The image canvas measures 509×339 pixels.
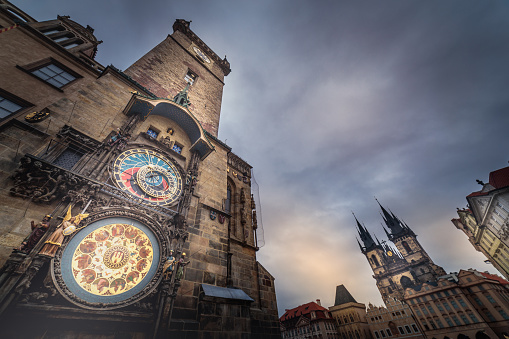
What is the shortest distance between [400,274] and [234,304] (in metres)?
65.2

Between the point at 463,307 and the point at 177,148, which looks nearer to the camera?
the point at 177,148

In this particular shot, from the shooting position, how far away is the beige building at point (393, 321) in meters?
39.4

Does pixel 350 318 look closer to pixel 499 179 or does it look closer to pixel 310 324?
pixel 310 324

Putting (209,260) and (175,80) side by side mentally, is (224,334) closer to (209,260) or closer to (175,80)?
(209,260)

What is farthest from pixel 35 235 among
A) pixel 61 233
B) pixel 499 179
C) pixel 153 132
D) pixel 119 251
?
pixel 499 179

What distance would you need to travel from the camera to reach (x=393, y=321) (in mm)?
41781

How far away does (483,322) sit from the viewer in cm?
3136

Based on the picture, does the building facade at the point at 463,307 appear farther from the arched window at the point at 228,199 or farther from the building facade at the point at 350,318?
the arched window at the point at 228,199

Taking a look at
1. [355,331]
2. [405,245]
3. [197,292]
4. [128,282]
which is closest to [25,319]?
[128,282]

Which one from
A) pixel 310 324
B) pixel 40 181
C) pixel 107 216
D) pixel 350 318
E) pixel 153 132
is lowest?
pixel 107 216

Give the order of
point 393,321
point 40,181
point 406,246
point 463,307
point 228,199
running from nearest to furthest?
point 40,181, point 228,199, point 463,307, point 393,321, point 406,246

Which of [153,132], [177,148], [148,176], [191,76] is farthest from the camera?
[191,76]

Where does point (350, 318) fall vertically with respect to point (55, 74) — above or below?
below

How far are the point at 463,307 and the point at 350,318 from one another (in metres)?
20.8
